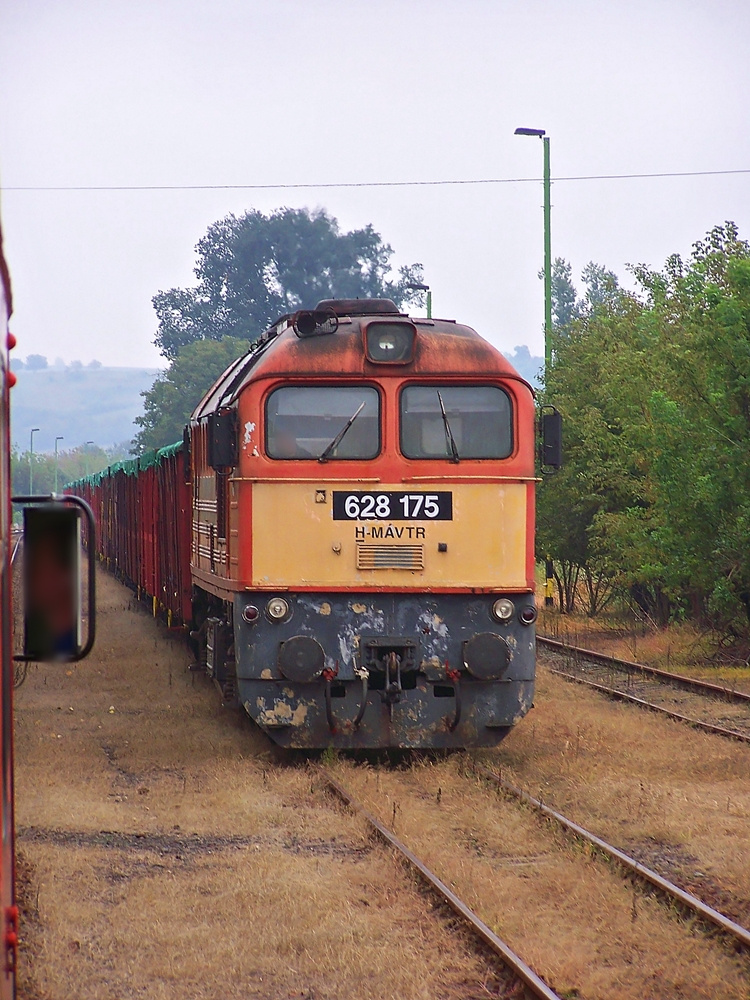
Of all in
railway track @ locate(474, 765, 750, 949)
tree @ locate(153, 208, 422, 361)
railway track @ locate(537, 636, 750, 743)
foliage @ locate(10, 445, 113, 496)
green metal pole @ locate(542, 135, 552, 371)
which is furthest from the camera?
foliage @ locate(10, 445, 113, 496)

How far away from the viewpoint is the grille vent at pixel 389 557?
9.89 metres

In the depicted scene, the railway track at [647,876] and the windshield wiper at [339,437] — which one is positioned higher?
the windshield wiper at [339,437]

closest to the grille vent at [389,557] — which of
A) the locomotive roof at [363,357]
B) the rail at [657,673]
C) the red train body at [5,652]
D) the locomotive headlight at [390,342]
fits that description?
the locomotive roof at [363,357]

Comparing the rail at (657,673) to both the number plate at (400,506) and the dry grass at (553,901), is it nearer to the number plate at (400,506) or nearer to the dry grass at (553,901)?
the number plate at (400,506)

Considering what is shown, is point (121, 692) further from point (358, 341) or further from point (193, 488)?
point (358, 341)

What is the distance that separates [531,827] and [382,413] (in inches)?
131

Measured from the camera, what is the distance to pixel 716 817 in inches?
336

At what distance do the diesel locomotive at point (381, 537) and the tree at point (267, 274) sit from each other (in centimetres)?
7289

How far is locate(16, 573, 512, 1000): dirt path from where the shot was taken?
19.2 ft

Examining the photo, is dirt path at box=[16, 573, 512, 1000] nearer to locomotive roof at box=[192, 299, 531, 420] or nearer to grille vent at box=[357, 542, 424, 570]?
grille vent at box=[357, 542, 424, 570]

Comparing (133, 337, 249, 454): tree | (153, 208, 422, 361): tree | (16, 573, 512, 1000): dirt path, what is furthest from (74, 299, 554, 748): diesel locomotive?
(153, 208, 422, 361): tree

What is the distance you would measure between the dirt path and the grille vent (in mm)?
1645

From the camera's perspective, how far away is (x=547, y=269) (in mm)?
24719

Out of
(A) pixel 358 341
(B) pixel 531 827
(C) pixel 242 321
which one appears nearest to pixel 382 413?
(A) pixel 358 341
